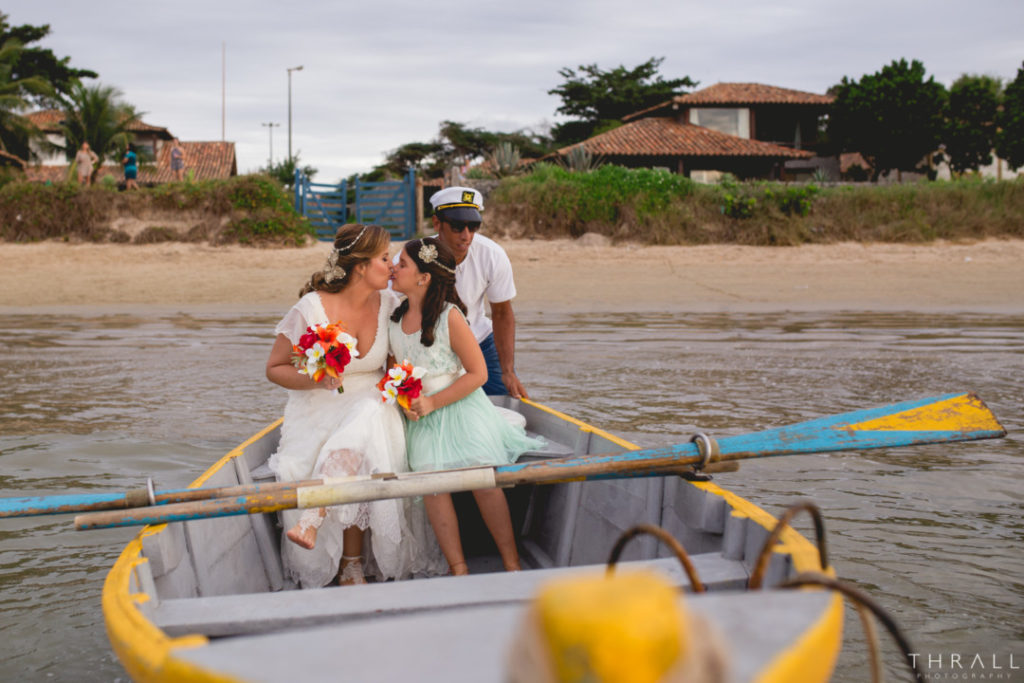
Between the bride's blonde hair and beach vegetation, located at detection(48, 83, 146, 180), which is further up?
beach vegetation, located at detection(48, 83, 146, 180)

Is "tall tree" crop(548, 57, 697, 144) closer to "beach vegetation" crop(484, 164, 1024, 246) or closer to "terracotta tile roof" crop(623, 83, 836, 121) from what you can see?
"terracotta tile roof" crop(623, 83, 836, 121)

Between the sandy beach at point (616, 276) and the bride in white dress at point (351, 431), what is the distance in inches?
442

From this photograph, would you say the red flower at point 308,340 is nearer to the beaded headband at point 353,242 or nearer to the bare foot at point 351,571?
the beaded headband at point 353,242

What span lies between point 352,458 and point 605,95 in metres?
37.9

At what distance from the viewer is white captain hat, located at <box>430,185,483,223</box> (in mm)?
4617

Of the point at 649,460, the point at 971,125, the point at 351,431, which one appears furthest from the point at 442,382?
the point at 971,125

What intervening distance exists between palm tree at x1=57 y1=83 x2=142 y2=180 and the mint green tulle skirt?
26228mm

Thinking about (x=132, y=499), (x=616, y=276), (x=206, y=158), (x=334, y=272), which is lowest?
(x=132, y=499)

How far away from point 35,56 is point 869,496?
3586 centimetres

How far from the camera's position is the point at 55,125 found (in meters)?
36.0

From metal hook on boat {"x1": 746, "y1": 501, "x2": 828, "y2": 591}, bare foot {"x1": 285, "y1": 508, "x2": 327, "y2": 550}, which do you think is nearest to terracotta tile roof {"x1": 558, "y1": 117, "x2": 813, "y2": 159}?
bare foot {"x1": 285, "y1": 508, "x2": 327, "y2": 550}

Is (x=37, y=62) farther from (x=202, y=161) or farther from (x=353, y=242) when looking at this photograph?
(x=353, y=242)

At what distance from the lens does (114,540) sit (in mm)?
5098

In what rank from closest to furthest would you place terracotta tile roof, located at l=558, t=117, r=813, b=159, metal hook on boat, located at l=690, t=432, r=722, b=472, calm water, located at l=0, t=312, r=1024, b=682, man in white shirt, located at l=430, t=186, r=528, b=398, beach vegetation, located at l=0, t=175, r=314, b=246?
metal hook on boat, located at l=690, t=432, r=722, b=472 → calm water, located at l=0, t=312, r=1024, b=682 → man in white shirt, located at l=430, t=186, r=528, b=398 → beach vegetation, located at l=0, t=175, r=314, b=246 → terracotta tile roof, located at l=558, t=117, r=813, b=159
